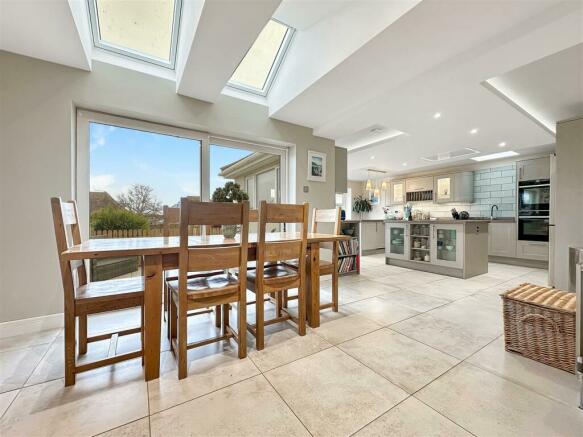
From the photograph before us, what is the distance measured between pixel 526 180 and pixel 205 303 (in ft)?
21.1

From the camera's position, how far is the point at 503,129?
12.6ft

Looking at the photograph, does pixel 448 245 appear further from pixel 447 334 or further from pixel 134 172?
pixel 134 172

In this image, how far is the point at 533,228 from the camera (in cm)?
483

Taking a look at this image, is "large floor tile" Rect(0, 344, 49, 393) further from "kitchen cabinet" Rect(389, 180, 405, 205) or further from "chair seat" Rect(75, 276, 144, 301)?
"kitchen cabinet" Rect(389, 180, 405, 205)

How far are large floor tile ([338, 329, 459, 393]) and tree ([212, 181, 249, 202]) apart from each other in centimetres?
144

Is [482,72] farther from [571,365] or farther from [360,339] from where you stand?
[360,339]

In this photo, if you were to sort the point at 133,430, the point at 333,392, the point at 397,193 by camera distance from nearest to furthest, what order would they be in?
the point at 133,430, the point at 333,392, the point at 397,193

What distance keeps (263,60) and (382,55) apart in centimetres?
162

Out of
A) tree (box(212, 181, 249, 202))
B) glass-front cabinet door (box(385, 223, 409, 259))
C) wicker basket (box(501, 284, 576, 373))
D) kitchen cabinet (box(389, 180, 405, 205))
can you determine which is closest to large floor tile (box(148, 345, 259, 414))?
tree (box(212, 181, 249, 202))

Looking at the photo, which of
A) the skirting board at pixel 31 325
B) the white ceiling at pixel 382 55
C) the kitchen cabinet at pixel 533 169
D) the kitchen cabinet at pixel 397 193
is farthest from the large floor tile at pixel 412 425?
the kitchen cabinet at pixel 397 193

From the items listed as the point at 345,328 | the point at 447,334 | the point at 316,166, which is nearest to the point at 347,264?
the point at 316,166

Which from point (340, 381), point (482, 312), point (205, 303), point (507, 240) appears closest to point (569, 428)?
point (340, 381)

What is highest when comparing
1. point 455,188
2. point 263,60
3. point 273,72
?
point 263,60

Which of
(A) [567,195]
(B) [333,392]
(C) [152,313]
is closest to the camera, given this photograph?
(B) [333,392]
